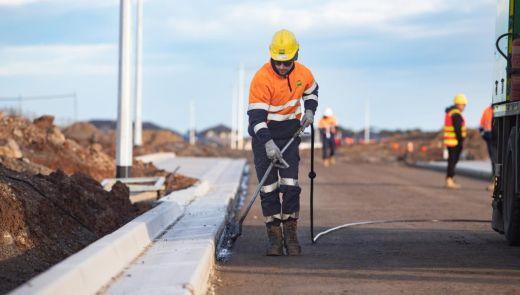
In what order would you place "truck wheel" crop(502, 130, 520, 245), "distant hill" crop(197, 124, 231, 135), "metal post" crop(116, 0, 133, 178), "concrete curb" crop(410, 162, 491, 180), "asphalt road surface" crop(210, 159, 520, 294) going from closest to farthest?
"asphalt road surface" crop(210, 159, 520, 294) < "truck wheel" crop(502, 130, 520, 245) < "metal post" crop(116, 0, 133, 178) < "concrete curb" crop(410, 162, 491, 180) < "distant hill" crop(197, 124, 231, 135)

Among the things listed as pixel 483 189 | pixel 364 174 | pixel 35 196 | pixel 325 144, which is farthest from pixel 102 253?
pixel 325 144

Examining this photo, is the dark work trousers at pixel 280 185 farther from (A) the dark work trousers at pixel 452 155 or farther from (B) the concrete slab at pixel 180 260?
(A) the dark work trousers at pixel 452 155

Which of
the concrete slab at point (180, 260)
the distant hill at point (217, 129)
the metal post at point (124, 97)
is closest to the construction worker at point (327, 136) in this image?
the metal post at point (124, 97)

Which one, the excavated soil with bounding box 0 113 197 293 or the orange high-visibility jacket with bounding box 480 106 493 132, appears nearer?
the excavated soil with bounding box 0 113 197 293

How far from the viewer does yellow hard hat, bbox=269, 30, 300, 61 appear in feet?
36.3

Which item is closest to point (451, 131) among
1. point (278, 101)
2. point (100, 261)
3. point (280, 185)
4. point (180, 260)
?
point (280, 185)

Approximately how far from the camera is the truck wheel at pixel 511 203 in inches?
447

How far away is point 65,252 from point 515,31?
4969 mm

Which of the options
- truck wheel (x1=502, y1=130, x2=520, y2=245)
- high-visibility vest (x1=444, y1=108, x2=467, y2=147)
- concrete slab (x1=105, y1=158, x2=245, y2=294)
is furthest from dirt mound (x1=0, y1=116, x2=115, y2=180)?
truck wheel (x1=502, y1=130, x2=520, y2=245)

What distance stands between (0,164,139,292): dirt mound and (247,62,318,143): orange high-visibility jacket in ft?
6.94

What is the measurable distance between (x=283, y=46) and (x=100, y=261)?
373 cm

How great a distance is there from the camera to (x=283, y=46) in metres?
11.1

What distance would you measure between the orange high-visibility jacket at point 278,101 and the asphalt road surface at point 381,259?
125cm

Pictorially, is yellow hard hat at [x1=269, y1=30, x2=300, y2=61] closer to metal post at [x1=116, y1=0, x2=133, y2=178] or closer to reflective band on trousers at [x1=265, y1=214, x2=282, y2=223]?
reflective band on trousers at [x1=265, y1=214, x2=282, y2=223]
